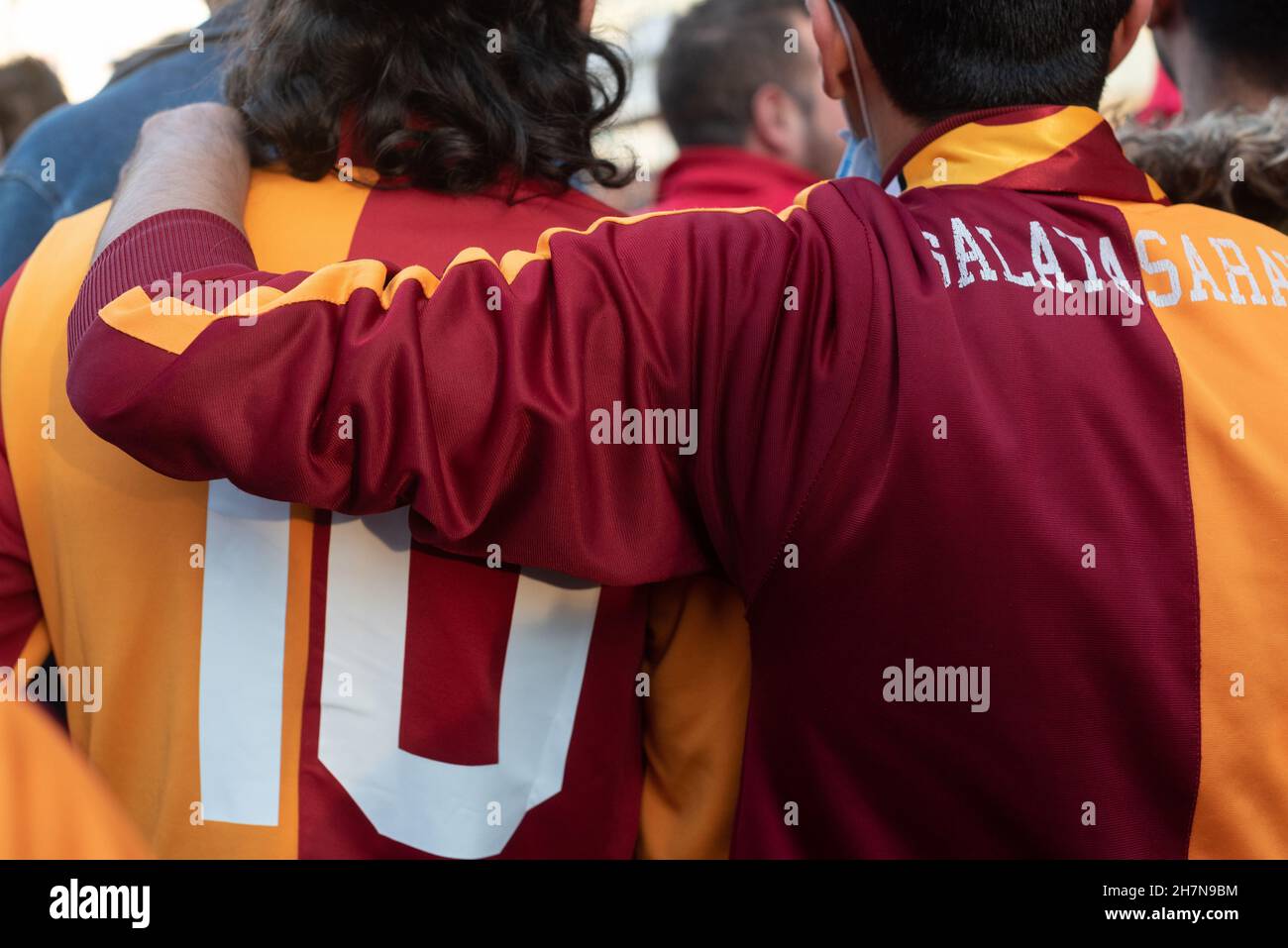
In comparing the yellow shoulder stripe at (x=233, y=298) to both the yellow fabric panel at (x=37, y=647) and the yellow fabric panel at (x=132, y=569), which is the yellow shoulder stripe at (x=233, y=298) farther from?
the yellow fabric panel at (x=37, y=647)

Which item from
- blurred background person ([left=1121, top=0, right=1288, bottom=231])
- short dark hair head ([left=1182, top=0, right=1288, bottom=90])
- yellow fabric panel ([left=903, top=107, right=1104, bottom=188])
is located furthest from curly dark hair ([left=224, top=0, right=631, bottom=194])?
short dark hair head ([left=1182, top=0, right=1288, bottom=90])

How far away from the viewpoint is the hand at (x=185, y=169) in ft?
4.41

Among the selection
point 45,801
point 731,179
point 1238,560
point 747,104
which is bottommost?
point 731,179

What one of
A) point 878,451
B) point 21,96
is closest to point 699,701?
point 878,451

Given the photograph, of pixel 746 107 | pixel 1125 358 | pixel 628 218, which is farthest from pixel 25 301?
pixel 746 107

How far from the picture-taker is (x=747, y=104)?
13.0ft

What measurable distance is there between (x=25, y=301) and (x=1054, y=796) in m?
1.22

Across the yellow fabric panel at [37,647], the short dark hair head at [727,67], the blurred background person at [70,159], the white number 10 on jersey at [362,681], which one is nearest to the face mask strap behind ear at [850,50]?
the white number 10 on jersey at [362,681]

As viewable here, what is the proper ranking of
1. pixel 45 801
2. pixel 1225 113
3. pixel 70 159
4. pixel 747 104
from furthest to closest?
pixel 747 104
pixel 1225 113
pixel 70 159
pixel 45 801

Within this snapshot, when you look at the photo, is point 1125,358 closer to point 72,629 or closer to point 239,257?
point 239,257

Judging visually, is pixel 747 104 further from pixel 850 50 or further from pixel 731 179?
pixel 850 50

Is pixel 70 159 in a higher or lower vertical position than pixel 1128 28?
lower

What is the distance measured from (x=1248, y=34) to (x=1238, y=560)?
4.15 feet
